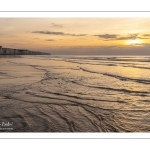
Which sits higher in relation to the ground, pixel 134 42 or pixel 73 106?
pixel 134 42

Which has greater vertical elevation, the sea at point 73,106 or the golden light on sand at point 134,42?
the golden light on sand at point 134,42

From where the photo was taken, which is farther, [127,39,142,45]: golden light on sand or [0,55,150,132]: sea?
[127,39,142,45]: golden light on sand

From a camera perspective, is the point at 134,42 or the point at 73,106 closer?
the point at 73,106

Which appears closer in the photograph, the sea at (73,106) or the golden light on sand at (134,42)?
the sea at (73,106)
